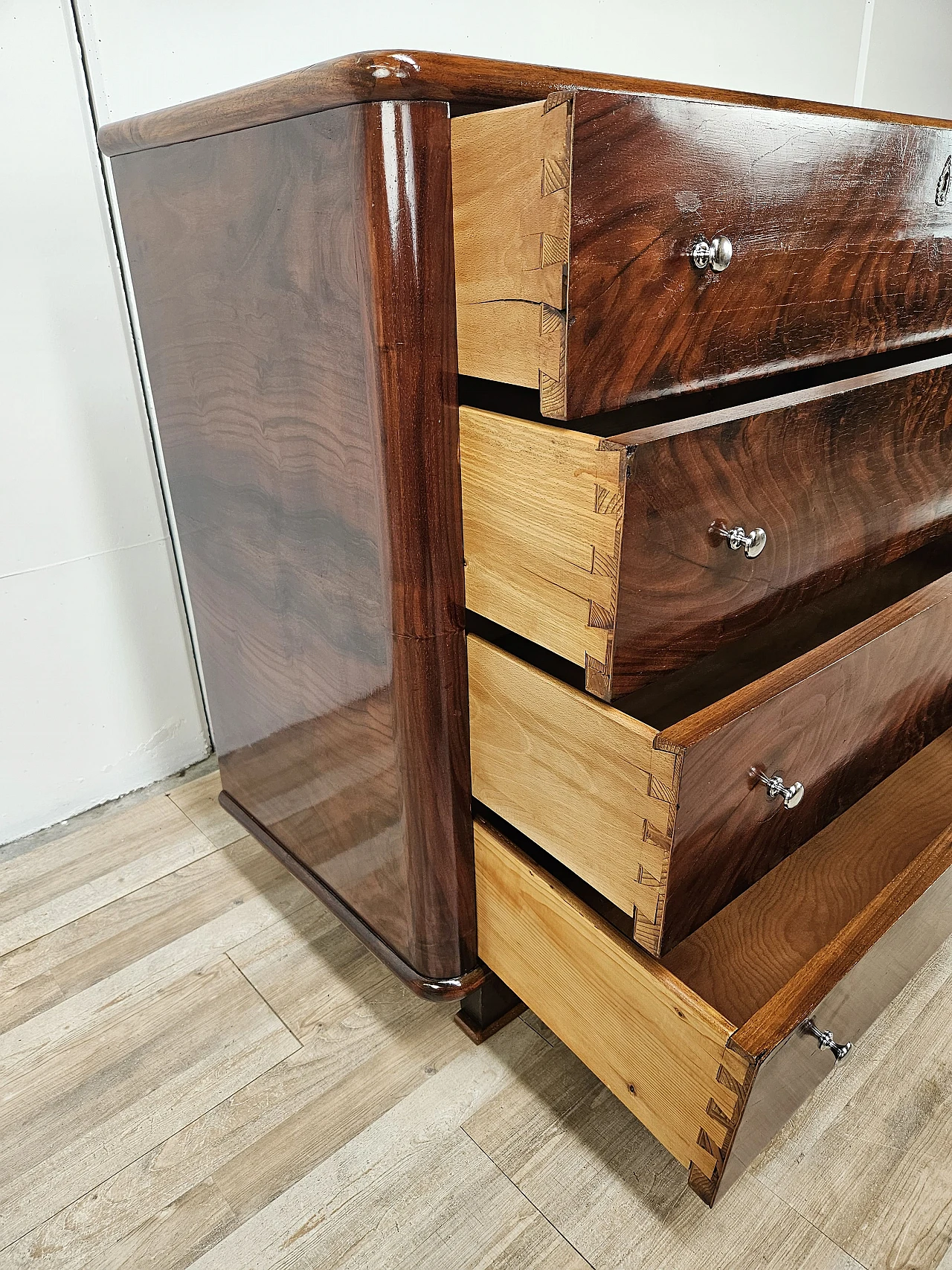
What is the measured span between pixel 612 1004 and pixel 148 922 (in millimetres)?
553

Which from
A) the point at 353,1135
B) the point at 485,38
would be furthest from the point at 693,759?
the point at 485,38

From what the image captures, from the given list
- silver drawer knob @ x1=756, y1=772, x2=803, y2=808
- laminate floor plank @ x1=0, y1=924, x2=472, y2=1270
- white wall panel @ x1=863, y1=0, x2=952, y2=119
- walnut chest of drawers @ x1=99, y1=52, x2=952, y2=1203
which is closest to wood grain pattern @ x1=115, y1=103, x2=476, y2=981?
walnut chest of drawers @ x1=99, y1=52, x2=952, y2=1203

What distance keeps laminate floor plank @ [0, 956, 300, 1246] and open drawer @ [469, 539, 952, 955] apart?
0.35m

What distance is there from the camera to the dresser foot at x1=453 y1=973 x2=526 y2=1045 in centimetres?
75

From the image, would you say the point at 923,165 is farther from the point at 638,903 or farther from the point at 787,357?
the point at 638,903

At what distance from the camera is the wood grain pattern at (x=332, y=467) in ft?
1.60

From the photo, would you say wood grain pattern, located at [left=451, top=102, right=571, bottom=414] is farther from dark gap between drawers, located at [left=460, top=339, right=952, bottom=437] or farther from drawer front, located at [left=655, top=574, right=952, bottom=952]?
drawer front, located at [left=655, top=574, right=952, bottom=952]

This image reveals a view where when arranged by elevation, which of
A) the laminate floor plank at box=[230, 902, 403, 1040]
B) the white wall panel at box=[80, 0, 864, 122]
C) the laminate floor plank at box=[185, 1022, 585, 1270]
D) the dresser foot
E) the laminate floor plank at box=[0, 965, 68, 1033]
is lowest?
the laminate floor plank at box=[0, 965, 68, 1033]

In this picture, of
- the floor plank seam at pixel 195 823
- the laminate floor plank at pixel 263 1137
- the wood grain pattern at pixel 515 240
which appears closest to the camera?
the wood grain pattern at pixel 515 240

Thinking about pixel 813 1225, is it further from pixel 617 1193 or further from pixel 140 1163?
pixel 140 1163

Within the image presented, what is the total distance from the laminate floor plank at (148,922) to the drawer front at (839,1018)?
0.51 metres

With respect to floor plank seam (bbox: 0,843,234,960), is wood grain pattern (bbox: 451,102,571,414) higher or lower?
higher

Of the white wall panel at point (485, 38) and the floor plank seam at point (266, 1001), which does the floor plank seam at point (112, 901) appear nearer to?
the floor plank seam at point (266, 1001)

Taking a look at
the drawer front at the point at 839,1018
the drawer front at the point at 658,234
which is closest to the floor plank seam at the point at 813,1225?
the drawer front at the point at 839,1018
